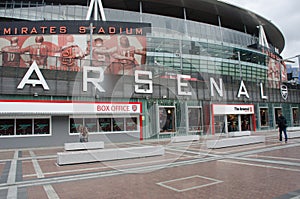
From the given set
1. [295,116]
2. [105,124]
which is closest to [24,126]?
[105,124]

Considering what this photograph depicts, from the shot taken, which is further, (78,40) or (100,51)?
(100,51)

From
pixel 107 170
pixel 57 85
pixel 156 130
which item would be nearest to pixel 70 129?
pixel 57 85

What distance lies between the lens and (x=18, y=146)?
1784cm

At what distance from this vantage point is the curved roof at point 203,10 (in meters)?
38.6

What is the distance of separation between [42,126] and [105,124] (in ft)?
17.2

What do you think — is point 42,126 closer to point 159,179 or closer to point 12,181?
point 12,181

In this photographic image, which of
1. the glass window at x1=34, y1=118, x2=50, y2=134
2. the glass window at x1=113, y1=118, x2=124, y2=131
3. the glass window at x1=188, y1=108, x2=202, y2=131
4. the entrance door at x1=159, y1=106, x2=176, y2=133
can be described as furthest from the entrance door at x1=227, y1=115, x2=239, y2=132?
the glass window at x1=34, y1=118, x2=50, y2=134

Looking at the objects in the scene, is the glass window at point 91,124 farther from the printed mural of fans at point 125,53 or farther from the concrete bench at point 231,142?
the printed mural of fans at point 125,53

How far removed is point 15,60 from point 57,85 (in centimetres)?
358

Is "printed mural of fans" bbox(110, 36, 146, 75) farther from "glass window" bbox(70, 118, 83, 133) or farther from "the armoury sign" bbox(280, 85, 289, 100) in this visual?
"the armoury sign" bbox(280, 85, 289, 100)

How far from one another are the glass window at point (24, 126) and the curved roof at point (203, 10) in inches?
1027

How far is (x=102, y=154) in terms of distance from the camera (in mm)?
11320

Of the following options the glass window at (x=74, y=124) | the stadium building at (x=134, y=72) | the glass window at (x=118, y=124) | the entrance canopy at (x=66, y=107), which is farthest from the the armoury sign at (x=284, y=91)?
the glass window at (x=74, y=124)

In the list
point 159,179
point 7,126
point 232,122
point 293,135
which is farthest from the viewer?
point 232,122
